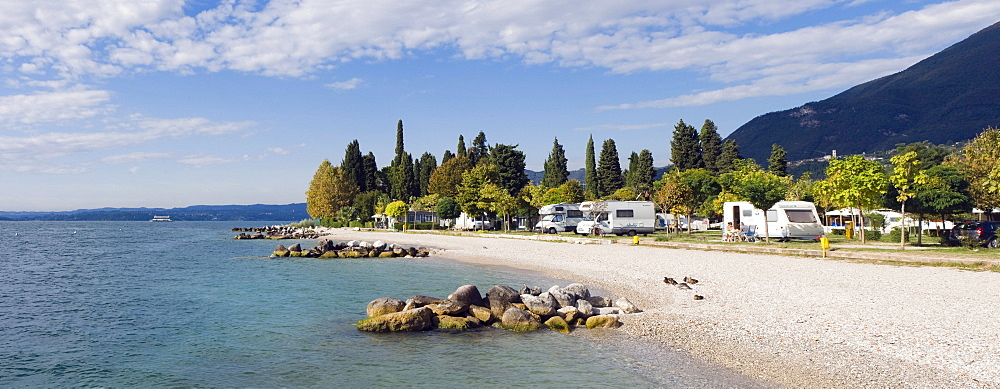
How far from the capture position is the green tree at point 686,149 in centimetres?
8538

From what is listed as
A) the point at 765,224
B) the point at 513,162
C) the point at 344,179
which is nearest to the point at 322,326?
the point at 765,224

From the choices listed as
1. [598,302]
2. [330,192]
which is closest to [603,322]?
[598,302]

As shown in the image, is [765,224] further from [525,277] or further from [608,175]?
[608,175]

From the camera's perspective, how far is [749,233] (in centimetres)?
3750

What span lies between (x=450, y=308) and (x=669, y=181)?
128 ft

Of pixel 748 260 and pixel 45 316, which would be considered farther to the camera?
pixel 748 260

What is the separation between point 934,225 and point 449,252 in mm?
36903

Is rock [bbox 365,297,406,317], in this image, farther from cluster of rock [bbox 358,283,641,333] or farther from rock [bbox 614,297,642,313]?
rock [bbox 614,297,642,313]

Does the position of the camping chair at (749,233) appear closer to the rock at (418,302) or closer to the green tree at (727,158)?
the rock at (418,302)

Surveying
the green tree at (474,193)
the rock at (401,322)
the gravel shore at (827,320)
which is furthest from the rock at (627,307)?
the green tree at (474,193)

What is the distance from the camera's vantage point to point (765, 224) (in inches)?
1414

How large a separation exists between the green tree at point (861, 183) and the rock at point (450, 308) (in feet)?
75.9

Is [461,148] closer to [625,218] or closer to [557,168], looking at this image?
[557,168]

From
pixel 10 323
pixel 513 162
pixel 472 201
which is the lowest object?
pixel 10 323
